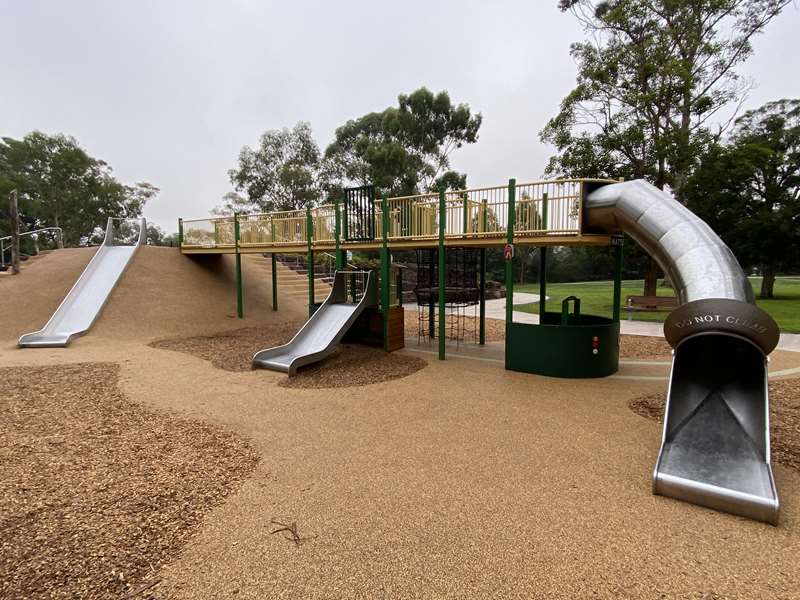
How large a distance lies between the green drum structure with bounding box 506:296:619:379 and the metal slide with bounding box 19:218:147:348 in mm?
11660

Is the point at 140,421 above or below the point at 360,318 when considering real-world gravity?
below

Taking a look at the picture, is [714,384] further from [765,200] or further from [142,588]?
[765,200]

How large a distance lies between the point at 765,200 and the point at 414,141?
22.7 m

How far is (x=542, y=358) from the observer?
8250mm

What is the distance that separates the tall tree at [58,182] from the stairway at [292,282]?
2595 cm

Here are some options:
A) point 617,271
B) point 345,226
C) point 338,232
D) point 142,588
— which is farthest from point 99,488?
point 617,271

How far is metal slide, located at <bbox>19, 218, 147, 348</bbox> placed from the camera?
11344 millimetres

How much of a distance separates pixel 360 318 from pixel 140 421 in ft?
19.8

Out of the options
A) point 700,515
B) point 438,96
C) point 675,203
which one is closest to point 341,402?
point 700,515

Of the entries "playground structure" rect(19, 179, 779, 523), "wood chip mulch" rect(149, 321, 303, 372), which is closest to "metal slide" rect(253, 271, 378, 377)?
"playground structure" rect(19, 179, 779, 523)

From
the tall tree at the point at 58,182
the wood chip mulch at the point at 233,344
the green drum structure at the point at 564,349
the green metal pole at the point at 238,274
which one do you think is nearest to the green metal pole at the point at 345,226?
the wood chip mulch at the point at 233,344

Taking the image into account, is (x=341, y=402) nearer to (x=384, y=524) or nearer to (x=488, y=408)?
(x=488, y=408)

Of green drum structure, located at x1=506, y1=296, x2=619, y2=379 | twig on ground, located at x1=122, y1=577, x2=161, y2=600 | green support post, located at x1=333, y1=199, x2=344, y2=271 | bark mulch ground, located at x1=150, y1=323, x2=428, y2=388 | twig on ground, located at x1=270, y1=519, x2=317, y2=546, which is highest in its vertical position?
green support post, located at x1=333, y1=199, x2=344, y2=271

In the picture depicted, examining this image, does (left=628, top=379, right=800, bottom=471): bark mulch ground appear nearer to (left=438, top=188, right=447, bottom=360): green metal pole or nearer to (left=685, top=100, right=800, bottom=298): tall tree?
(left=438, top=188, right=447, bottom=360): green metal pole
